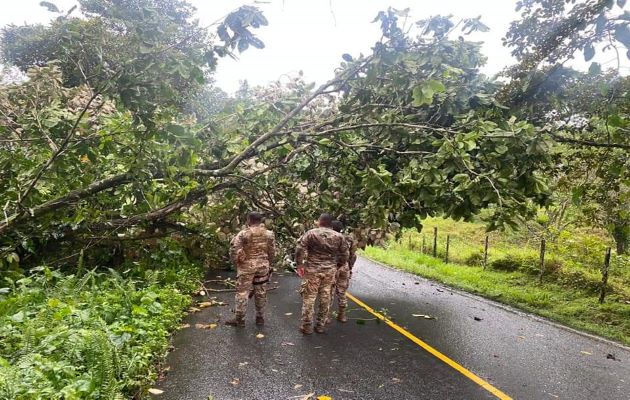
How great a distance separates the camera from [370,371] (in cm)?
621

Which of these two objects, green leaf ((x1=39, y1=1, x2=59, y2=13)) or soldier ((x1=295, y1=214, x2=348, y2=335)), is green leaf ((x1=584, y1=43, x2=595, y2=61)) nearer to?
soldier ((x1=295, y1=214, x2=348, y2=335))

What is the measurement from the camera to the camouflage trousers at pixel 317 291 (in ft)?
26.2

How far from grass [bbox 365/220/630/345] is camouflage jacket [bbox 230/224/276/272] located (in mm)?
6184

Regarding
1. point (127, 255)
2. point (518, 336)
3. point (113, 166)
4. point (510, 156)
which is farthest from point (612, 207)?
point (127, 255)

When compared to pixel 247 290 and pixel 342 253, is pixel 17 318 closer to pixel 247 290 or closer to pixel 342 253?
pixel 247 290

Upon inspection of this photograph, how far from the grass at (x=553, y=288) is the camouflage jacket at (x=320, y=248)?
16.8ft

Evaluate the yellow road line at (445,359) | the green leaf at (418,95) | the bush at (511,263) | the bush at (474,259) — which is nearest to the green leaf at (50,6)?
the green leaf at (418,95)

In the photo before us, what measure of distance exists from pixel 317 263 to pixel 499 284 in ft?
26.7

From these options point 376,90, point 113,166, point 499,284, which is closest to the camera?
point 376,90

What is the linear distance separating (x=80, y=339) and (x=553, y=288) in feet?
39.3

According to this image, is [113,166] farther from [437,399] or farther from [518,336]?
[518,336]

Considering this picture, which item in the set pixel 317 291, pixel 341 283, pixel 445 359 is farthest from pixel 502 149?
pixel 341 283

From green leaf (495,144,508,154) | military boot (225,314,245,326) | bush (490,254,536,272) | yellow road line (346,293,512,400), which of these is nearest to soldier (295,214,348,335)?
military boot (225,314,245,326)

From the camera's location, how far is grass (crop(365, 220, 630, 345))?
992cm
